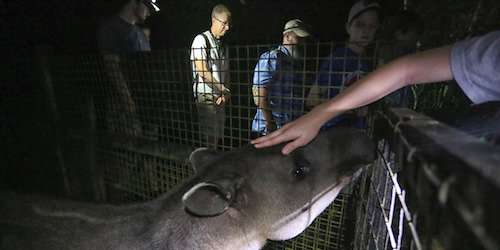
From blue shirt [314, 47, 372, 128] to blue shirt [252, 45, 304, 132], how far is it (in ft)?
0.62

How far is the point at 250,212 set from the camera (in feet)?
6.21

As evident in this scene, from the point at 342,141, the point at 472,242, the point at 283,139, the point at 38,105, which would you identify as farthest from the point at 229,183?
the point at 38,105

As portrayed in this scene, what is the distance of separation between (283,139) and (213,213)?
64 centimetres

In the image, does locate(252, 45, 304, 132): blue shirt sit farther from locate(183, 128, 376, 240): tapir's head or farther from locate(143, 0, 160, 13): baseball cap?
locate(143, 0, 160, 13): baseball cap

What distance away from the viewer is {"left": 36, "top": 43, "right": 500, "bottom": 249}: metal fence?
847mm

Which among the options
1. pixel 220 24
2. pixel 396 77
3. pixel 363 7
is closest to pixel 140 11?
pixel 220 24

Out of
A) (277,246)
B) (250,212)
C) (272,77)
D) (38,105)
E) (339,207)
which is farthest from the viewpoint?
(38,105)

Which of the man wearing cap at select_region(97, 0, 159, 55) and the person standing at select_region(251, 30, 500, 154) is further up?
the man wearing cap at select_region(97, 0, 159, 55)

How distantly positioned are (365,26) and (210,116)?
1.91 metres

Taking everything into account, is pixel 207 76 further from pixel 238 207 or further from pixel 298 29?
pixel 298 29

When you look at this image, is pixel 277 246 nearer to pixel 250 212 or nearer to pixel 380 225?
pixel 250 212

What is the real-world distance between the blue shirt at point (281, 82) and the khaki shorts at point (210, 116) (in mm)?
523

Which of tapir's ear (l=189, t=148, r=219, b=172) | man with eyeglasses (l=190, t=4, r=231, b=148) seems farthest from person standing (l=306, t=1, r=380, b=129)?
tapir's ear (l=189, t=148, r=219, b=172)

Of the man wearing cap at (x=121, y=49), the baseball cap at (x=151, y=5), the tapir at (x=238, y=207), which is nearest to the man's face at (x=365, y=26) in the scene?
the tapir at (x=238, y=207)
